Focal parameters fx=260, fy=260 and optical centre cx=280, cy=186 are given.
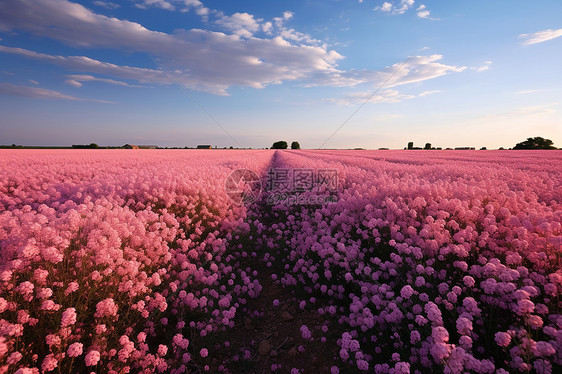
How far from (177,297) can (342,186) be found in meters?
5.77

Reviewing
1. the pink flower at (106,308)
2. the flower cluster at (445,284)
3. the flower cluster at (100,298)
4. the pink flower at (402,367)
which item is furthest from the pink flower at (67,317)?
the pink flower at (402,367)

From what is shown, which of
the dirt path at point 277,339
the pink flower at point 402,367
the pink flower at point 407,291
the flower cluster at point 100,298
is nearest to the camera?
the pink flower at point 402,367

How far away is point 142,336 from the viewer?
2.64 m

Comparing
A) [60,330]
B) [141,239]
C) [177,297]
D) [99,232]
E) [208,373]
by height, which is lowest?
[208,373]

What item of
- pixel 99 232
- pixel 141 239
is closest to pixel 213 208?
pixel 141 239

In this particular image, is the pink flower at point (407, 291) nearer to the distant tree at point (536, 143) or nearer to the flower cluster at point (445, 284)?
the flower cluster at point (445, 284)

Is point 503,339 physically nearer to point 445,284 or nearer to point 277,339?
point 445,284

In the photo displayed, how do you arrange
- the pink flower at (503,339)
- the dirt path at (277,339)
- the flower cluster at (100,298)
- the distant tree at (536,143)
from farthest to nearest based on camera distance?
the distant tree at (536,143)
the dirt path at (277,339)
the flower cluster at (100,298)
the pink flower at (503,339)

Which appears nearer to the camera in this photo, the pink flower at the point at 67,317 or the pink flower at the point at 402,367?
the pink flower at the point at 402,367

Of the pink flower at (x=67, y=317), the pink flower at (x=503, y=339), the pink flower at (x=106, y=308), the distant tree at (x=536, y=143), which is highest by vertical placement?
the distant tree at (x=536, y=143)

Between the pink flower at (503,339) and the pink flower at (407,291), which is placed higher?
the pink flower at (503,339)

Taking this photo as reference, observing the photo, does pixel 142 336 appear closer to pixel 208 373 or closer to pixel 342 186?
pixel 208 373

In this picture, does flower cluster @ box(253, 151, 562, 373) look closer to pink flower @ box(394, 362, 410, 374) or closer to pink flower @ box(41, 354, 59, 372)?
pink flower @ box(394, 362, 410, 374)

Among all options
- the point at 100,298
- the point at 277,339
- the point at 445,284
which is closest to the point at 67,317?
the point at 100,298
